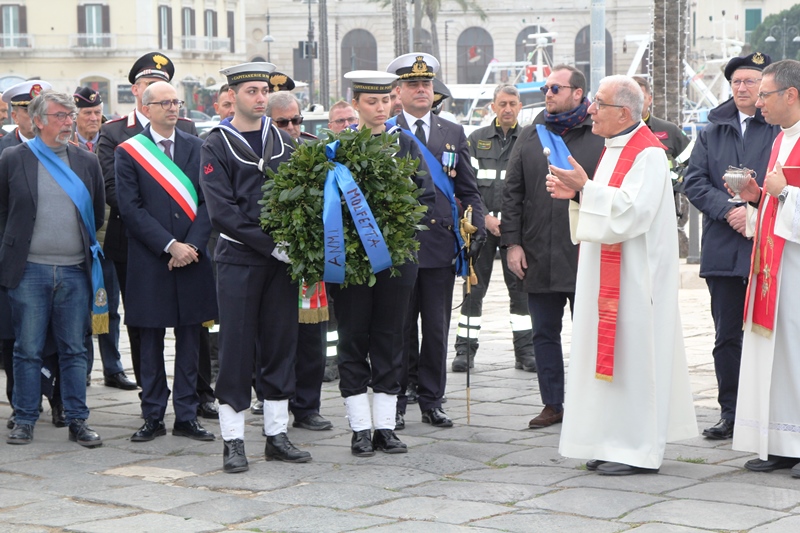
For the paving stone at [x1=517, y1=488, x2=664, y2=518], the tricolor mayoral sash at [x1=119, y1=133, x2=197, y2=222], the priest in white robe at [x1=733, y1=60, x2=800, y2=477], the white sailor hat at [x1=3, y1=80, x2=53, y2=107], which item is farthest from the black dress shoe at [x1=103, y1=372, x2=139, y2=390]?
the priest in white robe at [x1=733, y1=60, x2=800, y2=477]

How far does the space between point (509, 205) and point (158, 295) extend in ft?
7.12

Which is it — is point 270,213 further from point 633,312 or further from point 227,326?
point 633,312

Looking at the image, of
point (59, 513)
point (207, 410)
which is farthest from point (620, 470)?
point (207, 410)

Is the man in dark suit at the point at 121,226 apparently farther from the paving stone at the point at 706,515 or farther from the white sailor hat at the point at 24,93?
the paving stone at the point at 706,515

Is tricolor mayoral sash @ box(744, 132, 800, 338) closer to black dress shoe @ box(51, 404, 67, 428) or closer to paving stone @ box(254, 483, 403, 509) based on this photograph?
paving stone @ box(254, 483, 403, 509)

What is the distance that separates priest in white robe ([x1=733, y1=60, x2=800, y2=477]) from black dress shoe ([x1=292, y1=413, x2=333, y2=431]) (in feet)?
8.03

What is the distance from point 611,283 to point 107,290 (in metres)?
4.35

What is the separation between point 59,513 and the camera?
5848mm

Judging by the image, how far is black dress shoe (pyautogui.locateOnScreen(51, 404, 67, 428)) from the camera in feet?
26.3

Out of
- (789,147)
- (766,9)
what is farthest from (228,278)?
(766,9)

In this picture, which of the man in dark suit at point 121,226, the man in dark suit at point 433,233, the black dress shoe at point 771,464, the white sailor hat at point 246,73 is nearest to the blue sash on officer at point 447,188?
the man in dark suit at point 433,233

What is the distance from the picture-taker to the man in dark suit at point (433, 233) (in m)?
7.82

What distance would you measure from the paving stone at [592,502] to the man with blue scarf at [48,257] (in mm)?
2799

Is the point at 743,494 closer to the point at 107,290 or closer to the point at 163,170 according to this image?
the point at 163,170
